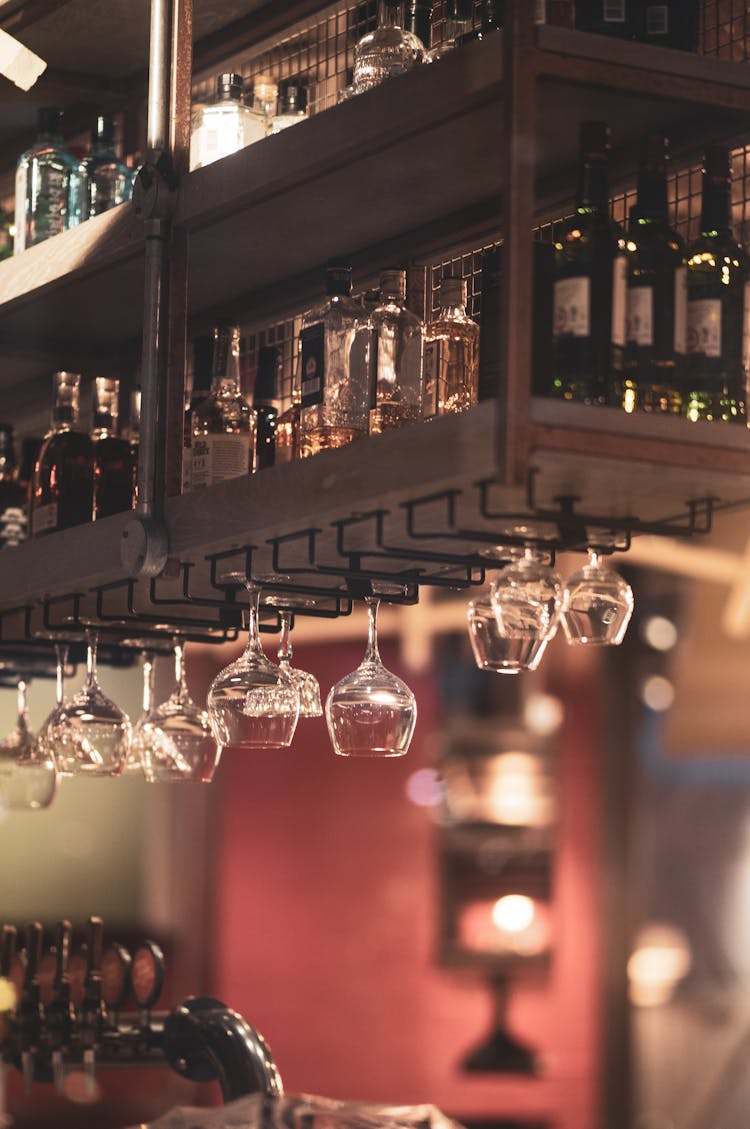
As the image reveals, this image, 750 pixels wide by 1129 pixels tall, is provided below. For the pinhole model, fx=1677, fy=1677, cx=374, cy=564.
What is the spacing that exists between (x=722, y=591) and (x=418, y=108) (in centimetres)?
432

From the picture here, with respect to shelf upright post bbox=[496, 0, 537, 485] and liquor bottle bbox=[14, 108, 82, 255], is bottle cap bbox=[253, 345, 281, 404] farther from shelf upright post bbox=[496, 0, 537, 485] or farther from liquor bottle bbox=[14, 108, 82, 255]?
shelf upright post bbox=[496, 0, 537, 485]

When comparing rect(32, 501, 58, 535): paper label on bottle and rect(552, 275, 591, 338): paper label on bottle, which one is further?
rect(32, 501, 58, 535): paper label on bottle

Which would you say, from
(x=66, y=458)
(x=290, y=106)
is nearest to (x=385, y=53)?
(x=290, y=106)

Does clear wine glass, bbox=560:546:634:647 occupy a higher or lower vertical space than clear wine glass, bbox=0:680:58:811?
higher

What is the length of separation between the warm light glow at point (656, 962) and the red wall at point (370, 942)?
17 centimetres

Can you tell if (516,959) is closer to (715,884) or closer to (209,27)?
(715,884)

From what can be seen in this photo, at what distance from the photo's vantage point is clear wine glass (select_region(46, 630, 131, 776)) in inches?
90.3

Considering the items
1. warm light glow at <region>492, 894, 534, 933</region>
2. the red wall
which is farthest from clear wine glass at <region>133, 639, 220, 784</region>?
warm light glow at <region>492, 894, 534, 933</region>

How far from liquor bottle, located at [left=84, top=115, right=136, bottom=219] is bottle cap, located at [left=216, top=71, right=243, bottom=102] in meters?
0.39

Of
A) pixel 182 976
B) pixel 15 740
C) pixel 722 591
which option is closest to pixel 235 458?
pixel 15 740

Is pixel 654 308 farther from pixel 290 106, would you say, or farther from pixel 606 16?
pixel 290 106

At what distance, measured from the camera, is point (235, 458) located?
2.12 meters

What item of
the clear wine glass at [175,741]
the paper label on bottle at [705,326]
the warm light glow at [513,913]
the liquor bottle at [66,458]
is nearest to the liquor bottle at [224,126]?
the liquor bottle at [66,458]

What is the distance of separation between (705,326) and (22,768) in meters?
1.38
